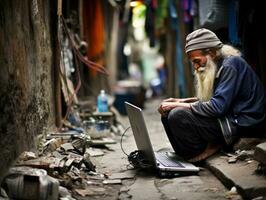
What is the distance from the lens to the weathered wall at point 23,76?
459 cm

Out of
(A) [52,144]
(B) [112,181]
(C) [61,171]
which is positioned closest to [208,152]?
(B) [112,181]

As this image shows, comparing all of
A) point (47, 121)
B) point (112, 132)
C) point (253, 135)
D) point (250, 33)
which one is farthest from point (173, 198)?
point (112, 132)

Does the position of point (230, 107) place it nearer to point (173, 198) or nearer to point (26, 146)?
point (173, 198)

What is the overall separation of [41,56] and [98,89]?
22.6 feet

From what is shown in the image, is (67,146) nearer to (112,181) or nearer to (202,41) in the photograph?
(112,181)

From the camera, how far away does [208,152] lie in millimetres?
5668

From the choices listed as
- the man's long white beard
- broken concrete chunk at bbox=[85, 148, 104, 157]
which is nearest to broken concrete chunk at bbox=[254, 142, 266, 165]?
the man's long white beard

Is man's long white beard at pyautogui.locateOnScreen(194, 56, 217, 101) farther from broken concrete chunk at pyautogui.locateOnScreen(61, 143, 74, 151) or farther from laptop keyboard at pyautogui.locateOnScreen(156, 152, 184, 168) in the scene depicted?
broken concrete chunk at pyautogui.locateOnScreen(61, 143, 74, 151)

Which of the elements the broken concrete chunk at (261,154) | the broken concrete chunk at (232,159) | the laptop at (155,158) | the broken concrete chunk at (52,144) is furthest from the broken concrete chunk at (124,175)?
the broken concrete chunk at (261,154)

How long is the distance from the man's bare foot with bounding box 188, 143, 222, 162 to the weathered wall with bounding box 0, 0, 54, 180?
6.21ft

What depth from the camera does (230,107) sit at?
5.53 m

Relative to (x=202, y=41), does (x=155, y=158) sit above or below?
below

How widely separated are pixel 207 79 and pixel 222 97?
0.38 metres

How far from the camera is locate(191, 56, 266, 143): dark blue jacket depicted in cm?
539
